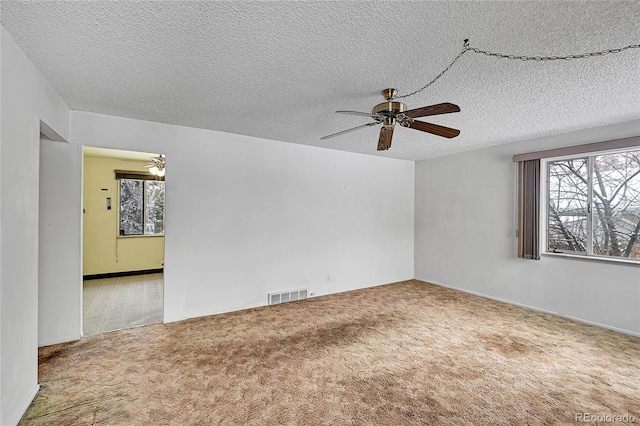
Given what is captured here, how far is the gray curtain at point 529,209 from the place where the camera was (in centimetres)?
394

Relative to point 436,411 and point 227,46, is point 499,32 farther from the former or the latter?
point 436,411

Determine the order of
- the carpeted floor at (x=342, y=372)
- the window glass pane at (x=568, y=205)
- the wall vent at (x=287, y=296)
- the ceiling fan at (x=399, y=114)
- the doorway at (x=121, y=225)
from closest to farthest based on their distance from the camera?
the carpeted floor at (x=342, y=372) < the ceiling fan at (x=399, y=114) < the window glass pane at (x=568, y=205) < the wall vent at (x=287, y=296) < the doorway at (x=121, y=225)

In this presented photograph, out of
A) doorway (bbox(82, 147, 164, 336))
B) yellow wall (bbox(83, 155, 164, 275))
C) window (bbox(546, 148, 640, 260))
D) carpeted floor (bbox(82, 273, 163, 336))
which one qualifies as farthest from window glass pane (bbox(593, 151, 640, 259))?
yellow wall (bbox(83, 155, 164, 275))

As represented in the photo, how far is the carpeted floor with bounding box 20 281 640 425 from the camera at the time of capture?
6.32 ft

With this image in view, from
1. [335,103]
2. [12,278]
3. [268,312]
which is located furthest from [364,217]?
[12,278]

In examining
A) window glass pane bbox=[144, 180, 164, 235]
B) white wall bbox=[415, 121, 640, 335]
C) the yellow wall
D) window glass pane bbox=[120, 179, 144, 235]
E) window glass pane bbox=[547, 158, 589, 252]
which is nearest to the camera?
white wall bbox=[415, 121, 640, 335]

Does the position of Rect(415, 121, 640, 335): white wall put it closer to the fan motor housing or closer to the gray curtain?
the gray curtain

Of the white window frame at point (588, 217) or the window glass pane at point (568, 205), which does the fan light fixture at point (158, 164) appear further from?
the window glass pane at point (568, 205)

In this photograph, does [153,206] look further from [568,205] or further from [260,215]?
[568,205]

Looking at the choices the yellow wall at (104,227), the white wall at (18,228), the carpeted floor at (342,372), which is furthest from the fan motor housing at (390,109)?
the yellow wall at (104,227)

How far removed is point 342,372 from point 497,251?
3.41 meters

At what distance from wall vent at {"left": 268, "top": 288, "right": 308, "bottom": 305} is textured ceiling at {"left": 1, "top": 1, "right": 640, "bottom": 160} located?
2546 millimetres

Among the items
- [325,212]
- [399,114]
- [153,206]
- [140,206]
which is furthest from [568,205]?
[140,206]

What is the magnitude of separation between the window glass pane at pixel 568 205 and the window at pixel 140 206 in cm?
723
